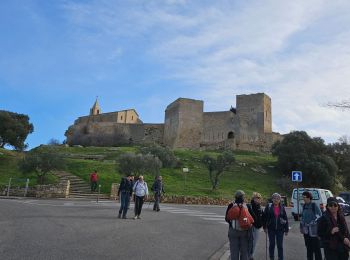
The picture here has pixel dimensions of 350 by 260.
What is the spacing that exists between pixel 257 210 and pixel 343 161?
173 feet

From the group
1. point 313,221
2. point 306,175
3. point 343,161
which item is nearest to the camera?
point 313,221

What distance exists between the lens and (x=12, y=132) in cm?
5750

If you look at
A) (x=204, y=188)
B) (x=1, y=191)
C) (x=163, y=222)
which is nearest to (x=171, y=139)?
(x=204, y=188)

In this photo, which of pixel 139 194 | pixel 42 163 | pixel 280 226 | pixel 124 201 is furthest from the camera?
pixel 42 163

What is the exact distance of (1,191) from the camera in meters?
28.5

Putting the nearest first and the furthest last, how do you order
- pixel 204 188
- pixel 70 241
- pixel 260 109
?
pixel 70 241
pixel 204 188
pixel 260 109

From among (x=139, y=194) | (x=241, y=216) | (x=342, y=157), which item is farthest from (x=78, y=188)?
(x=342, y=157)

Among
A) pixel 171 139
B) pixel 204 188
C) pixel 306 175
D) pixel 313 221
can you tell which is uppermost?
pixel 171 139

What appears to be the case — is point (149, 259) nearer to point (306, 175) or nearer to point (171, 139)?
point (306, 175)

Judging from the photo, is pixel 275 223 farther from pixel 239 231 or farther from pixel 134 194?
pixel 134 194

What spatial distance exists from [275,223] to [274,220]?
0.07 meters

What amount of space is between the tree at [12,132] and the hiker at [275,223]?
178 ft

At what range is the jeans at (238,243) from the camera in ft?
24.2

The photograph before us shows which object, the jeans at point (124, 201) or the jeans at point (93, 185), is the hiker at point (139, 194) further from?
the jeans at point (93, 185)
